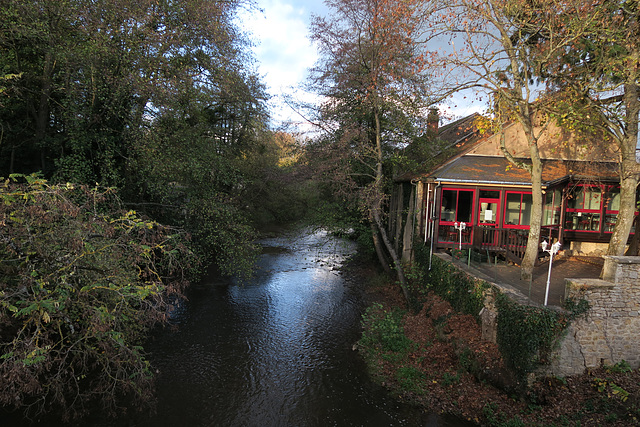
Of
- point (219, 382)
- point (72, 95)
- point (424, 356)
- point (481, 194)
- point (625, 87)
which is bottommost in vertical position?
point (219, 382)

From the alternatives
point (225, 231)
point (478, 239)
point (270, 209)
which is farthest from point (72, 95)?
point (270, 209)

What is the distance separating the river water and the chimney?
8135 mm

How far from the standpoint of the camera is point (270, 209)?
2792cm

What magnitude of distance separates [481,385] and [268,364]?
5238 millimetres

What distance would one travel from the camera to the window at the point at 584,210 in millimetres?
14547

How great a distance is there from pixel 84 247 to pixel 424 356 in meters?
A: 8.27

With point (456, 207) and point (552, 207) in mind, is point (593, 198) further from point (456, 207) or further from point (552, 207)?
point (456, 207)

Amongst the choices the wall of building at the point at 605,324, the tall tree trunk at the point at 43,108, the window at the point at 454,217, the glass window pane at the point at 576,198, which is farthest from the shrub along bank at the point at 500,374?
the tall tree trunk at the point at 43,108

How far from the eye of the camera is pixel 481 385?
797cm

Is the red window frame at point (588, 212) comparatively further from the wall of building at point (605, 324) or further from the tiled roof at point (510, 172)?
the wall of building at point (605, 324)

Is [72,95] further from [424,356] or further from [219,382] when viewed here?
[424,356]

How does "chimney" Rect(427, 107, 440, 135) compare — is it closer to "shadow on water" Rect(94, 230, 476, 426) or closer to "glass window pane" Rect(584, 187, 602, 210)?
"glass window pane" Rect(584, 187, 602, 210)

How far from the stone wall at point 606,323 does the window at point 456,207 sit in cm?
684

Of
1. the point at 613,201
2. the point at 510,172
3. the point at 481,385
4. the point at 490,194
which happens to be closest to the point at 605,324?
the point at 481,385
